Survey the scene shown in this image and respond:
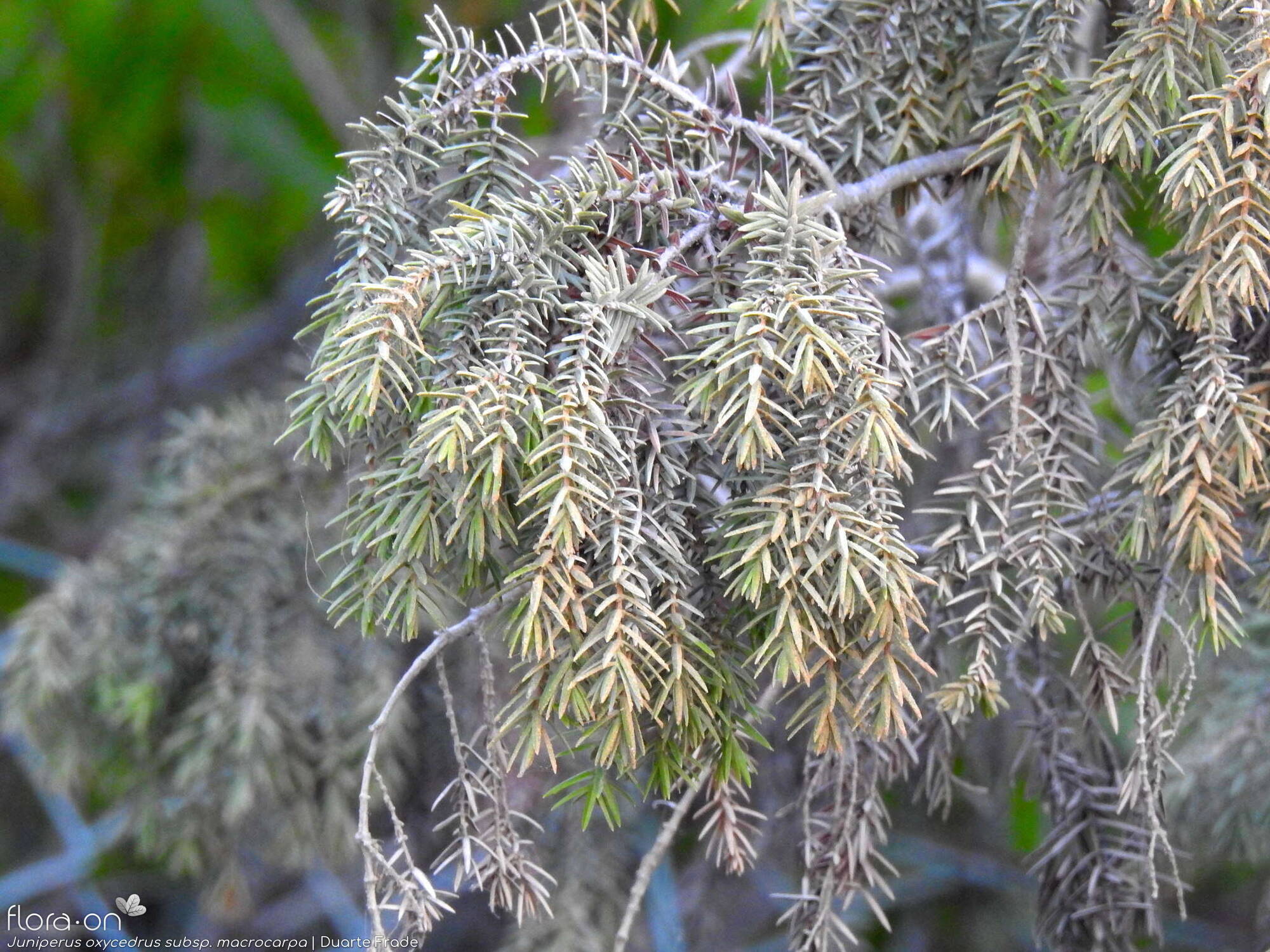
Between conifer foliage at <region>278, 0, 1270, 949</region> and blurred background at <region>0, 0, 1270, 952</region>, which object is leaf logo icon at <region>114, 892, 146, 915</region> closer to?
blurred background at <region>0, 0, 1270, 952</region>

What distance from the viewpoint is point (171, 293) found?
10.4 feet

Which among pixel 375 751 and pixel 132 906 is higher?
pixel 375 751

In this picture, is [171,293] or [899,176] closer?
[899,176]

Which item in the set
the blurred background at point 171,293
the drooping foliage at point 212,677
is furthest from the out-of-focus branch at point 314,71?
the drooping foliage at point 212,677

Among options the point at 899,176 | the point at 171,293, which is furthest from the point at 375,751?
the point at 171,293

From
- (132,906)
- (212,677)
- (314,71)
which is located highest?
(314,71)

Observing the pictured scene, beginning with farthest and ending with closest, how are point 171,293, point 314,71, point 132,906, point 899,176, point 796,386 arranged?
point 171,293
point 314,71
point 132,906
point 899,176
point 796,386

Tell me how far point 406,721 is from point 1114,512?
934 millimetres

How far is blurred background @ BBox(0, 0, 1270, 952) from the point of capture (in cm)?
200

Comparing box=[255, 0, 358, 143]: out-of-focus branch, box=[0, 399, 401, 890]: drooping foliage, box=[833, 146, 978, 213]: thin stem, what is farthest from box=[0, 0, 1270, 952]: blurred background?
box=[833, 146, 978, 213]: thin stem

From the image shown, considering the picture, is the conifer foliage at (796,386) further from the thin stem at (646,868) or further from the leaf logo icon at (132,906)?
the leaf logo icon at (132,906)

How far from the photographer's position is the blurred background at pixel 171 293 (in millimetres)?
2002

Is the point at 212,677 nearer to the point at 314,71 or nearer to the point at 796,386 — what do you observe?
the point at 796,386

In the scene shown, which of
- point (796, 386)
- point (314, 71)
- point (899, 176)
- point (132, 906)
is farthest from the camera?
point (314, 71)
